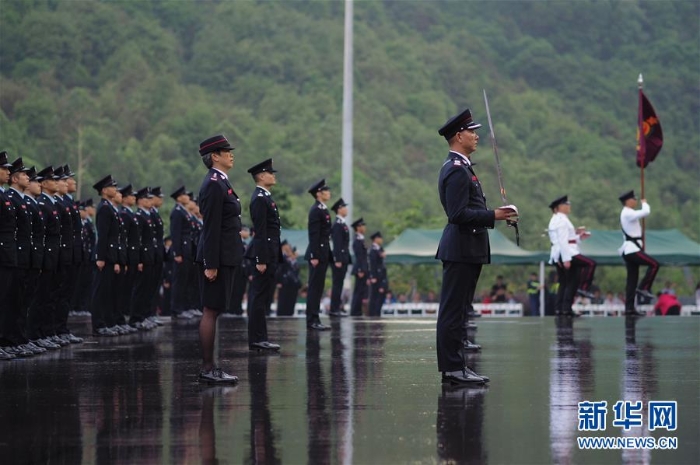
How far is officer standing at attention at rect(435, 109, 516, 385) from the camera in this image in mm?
9930

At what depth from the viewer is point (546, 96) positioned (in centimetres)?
9688

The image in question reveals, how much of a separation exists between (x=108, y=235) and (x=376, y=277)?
Answer: 1434 cm

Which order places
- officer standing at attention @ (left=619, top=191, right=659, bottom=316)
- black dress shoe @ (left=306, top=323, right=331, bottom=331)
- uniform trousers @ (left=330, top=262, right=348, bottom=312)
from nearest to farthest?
1. black dress shoe @ (left=306, top=323, right=331, bottom=331)
2. officer standing at attention @ (left=619, top=191, right=659, bottom=316)
3. uniform trousers @ (left=330, top=262, right=348, bottom=312)

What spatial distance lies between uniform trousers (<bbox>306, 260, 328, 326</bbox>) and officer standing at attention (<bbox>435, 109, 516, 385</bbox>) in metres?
8.38

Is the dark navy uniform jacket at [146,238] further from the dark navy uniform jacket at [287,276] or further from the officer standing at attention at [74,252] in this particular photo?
the dark navy uniform jacket at [287,276]

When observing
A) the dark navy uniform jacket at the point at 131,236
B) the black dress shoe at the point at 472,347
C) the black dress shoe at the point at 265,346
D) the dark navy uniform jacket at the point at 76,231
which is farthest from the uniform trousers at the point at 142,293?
the black dress shoe at the point at 472,347

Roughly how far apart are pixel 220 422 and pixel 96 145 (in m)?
68.2

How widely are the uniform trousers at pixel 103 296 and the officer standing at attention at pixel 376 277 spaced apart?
13610 millimetres

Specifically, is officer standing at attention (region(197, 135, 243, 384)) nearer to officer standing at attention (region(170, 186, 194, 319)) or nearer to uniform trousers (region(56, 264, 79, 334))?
uniform trousers (region(56, 264, 79, 334))

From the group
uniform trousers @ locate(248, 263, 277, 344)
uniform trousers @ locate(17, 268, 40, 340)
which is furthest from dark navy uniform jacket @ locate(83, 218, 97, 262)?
uniform trousers @ locate(248, 263, 277, 344)

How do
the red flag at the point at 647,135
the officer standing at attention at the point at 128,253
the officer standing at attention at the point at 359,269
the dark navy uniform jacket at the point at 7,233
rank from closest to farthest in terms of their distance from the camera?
the dark navy uniform jacket at the point at 7,233, the officer standing at attention at the point at 128,253, the red flag at the point at 647,135, the officer standing at attention at the point at 359,269

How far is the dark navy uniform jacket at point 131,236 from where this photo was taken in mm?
17344

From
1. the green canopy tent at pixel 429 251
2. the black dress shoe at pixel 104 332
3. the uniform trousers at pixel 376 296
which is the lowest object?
the black dress shoe at pixel 104 332

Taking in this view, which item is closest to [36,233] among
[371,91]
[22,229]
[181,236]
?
[22,229]
